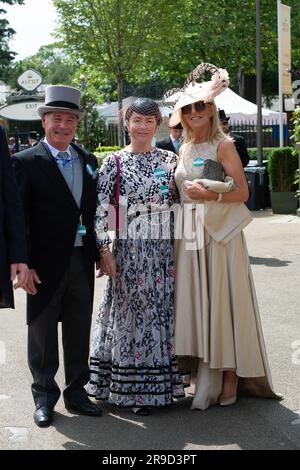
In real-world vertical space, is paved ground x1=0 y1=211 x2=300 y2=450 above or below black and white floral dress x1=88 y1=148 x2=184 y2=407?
below

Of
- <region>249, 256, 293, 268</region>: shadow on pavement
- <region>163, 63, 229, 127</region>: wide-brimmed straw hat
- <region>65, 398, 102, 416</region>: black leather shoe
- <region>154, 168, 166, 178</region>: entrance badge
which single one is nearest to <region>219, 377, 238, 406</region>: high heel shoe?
<region>65, 398, 102, 416</region>: black leather shoe

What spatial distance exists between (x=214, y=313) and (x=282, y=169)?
37.6ft

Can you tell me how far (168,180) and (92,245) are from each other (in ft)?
1.99

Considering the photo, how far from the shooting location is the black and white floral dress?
4.81m

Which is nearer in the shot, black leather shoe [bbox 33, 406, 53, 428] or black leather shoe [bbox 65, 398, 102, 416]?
black leather shoe [bbox 33, 406, 53, 428]

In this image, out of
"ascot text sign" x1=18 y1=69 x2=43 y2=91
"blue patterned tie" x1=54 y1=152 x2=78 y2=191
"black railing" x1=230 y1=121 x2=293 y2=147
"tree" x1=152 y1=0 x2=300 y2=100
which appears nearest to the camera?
"blue patterned tie" x1=54 y1=152 x2=78 y2=191

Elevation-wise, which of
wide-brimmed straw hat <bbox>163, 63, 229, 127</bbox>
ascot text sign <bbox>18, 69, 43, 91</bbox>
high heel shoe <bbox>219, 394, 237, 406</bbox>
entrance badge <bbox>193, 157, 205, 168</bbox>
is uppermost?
ascot text sign <bbox>18, 69, 43, 91</bbox>

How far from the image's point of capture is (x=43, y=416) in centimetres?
469

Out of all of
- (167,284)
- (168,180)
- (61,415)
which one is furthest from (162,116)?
(61,415)

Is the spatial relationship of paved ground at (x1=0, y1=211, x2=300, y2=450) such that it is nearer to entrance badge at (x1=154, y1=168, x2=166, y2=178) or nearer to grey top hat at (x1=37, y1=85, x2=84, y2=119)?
entrance badge at (x1=154, y1=168, x2=166, y2=178)

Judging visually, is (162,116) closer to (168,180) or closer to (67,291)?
(168,180)

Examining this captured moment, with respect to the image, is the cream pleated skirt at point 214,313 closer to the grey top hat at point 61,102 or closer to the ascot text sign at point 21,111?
the grey top hat at point 61,102

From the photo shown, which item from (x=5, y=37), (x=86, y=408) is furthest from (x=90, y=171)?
(x=5, y=37)
